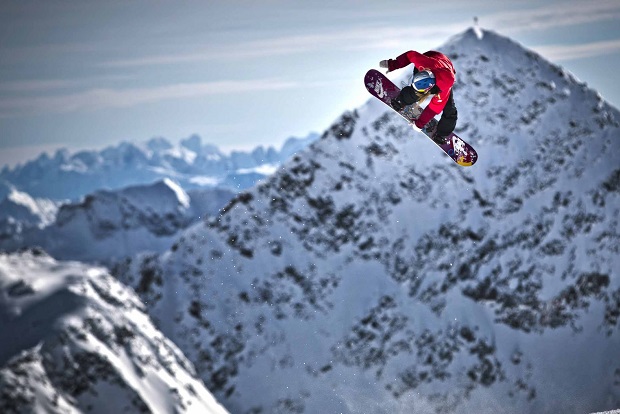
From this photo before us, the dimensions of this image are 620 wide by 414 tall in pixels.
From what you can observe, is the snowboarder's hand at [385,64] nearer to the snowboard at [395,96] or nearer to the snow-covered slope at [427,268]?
the snowboard at [395,96]

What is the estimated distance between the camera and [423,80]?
20.1 m

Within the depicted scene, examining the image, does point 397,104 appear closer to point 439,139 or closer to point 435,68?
point 435,68

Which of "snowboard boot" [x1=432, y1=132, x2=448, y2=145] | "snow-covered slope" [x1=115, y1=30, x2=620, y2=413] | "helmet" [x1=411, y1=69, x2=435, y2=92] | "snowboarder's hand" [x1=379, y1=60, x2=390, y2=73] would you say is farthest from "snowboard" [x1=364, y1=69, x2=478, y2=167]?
"snow-covered slope" [x1=115, y1=30, x2=620, y2=413]

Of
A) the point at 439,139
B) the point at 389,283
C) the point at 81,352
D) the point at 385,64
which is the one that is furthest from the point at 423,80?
the point at 389,283

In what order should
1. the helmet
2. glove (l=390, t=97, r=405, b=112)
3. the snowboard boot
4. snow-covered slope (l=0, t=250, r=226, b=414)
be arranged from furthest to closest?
snow-covered slope (l=0, t=250, r=226, b=414), the snowboard boot, glove (l=390, t=97, r=405, b=112), the helmet

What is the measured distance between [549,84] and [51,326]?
8192 cm

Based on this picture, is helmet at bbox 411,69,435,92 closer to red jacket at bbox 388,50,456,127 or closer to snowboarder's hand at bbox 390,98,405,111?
red jacket at bbox 388,50,456,127

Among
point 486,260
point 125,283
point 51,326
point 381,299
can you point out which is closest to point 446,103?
point 51,326

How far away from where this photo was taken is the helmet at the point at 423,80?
65.9ft

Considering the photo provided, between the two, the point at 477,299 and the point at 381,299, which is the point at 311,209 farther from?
the point at 477,299

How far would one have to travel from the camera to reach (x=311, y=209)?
336 ft

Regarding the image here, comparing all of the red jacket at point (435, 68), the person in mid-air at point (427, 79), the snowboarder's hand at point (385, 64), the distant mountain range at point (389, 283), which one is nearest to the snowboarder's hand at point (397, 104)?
the person in mid-air at point (427, 79)

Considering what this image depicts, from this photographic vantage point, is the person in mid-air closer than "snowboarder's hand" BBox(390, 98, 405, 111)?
Yes

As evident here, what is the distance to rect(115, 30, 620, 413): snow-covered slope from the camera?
279 ft
